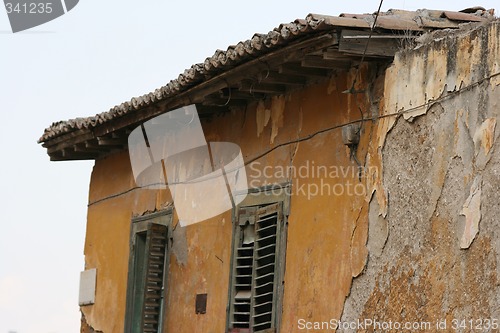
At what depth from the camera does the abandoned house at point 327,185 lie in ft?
28.3

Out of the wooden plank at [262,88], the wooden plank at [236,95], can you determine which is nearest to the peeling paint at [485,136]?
the wooden plank at [262,88]

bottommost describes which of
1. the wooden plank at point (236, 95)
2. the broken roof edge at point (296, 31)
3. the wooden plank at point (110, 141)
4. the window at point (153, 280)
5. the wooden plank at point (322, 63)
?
the window at point (153, 280)

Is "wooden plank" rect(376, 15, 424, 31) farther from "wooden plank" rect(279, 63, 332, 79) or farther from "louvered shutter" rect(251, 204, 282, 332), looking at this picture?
"louvered shutter" rect(251, 204, 282, 332)

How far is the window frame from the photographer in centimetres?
1063

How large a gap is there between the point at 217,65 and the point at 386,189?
204cm

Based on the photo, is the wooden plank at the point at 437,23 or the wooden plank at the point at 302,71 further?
the wooden plank at the point at 302,71

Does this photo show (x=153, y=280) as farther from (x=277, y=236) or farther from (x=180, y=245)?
(x=277, y=236)

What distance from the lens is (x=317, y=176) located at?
10.4 meters

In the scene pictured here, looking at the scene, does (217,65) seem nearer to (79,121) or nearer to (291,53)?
(291,53)

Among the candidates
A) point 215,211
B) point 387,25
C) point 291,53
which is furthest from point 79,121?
point 387,25

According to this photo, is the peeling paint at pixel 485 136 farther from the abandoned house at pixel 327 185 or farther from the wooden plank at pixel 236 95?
the wooden plank at pixel 236 95

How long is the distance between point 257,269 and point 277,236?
0.39 m

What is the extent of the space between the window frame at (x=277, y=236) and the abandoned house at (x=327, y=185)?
0.02 meters

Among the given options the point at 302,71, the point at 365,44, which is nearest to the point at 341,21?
the point at 365,44
